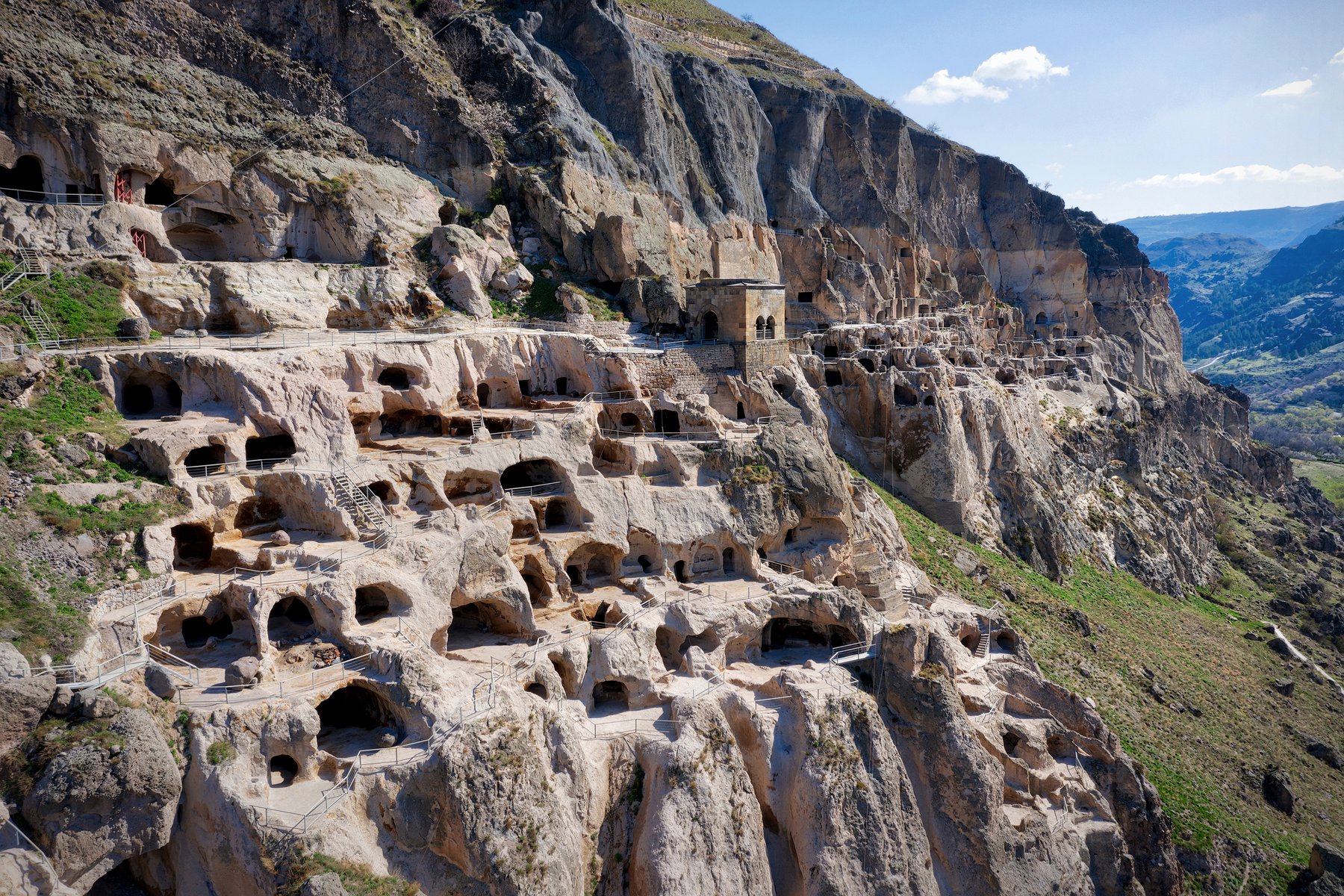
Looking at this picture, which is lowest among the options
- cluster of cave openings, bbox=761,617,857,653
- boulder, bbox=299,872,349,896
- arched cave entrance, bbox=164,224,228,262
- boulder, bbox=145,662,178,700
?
cluster of cave openings, bbox=761,617,857,653

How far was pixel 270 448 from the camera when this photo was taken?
32.2 metres

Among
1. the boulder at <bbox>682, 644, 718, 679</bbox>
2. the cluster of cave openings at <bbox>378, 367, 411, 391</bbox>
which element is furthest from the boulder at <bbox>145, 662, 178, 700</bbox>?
the cluster of cave openings at <bbox>378, 367, 411, 391</bbox>

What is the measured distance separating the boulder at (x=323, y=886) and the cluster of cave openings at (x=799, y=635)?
18171 mm

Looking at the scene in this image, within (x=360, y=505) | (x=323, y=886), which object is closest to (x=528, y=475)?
(x=360, y=505)

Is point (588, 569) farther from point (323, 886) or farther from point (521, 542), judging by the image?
point (323, 886)

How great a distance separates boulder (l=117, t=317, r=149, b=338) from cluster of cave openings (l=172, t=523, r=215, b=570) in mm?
8846

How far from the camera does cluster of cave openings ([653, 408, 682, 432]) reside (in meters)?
41.6

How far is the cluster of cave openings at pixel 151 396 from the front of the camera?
31406 millimetres

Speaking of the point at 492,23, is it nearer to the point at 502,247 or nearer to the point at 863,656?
the point at 502,247

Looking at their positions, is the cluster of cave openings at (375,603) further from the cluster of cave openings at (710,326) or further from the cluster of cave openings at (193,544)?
the cluster of cave openings at (710,326)

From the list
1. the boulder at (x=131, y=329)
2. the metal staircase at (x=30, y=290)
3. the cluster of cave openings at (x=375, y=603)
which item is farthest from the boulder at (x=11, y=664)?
the boulder at (x=131, y=329)

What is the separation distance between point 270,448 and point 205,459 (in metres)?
2.83

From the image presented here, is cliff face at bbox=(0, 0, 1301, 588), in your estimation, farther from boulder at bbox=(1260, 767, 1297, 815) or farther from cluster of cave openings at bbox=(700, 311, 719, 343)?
boulder at bbox=(1260, 767, 1297, 815)

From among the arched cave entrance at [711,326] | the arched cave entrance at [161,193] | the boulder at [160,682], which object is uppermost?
the arched cave entrance at [161,193]
